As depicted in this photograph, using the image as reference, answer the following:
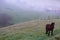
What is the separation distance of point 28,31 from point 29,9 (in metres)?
0.37

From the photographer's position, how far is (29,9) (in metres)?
2.32

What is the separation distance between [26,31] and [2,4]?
54 centimetres

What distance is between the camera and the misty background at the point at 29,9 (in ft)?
7.20

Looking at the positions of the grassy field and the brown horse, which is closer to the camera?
the grassy field

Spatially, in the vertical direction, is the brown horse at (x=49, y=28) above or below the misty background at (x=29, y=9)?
below

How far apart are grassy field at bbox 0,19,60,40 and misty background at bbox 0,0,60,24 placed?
82 millimetres

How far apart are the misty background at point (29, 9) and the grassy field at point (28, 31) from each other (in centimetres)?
8

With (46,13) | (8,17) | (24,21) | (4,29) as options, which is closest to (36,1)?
(46,13)

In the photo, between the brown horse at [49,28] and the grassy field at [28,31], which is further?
the brown horse at [49,28]

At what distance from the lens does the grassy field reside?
2.04 metres

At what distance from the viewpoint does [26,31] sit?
2.17 m

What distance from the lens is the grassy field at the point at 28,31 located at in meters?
2.04

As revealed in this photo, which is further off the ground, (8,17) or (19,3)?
(19,3)

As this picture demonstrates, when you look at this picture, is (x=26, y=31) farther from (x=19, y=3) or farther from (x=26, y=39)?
(x=19, y=3)
